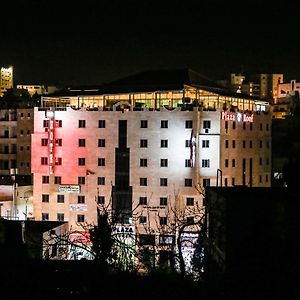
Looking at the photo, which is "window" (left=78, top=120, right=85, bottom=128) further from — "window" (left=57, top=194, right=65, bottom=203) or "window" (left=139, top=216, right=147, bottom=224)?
"window" (left=139, top=216, right=147, bottom=224)

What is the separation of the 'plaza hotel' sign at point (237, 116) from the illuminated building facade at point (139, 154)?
0.07 metres

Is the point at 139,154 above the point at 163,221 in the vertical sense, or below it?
above

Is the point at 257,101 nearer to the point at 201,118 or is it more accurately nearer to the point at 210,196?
the point at 201,118

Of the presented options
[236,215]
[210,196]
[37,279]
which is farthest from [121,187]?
[37,279]

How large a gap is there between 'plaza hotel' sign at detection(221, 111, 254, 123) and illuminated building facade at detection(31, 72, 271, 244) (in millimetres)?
68

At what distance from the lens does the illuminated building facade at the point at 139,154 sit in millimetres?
44219

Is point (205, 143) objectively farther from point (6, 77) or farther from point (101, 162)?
point (6, 77)

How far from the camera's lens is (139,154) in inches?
1758

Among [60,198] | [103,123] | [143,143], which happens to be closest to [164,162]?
[143,143]

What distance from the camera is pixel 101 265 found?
61.4 ft

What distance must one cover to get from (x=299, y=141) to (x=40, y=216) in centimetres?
2773

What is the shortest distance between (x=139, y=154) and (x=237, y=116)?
757 centimetres

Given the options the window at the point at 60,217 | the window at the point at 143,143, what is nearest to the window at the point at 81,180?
the window at the point at 60,217

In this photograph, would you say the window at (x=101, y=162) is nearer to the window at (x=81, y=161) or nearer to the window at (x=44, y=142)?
the window at (x=81, y=161)
